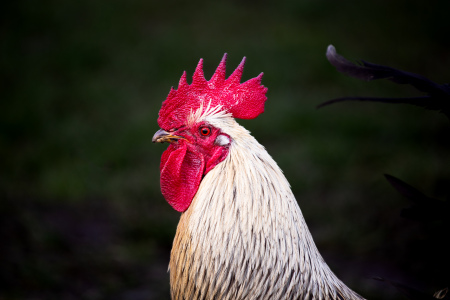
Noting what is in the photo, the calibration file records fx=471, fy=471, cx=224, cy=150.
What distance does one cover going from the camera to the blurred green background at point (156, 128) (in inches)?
159

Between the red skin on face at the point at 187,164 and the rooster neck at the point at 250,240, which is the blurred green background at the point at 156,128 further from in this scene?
the red skin on face at the point at 187,164

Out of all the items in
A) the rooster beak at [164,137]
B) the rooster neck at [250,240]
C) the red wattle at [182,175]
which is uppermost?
the rooster beak at [164,137]

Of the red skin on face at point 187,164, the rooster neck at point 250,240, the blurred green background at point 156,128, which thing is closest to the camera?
the rooster neck at point 250,240

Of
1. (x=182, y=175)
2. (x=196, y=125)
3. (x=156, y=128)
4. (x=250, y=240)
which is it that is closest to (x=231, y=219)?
(x=250, y=240)

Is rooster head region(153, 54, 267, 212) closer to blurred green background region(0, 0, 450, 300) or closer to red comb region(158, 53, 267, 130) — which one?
red comb region(158, 53, 267, 130)

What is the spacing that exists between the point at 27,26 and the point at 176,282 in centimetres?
746

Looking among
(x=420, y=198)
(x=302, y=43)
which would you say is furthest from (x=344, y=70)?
(x=302, y=43)

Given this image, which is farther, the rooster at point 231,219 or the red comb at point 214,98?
the red comb at point 214,98

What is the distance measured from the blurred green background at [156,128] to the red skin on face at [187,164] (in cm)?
106

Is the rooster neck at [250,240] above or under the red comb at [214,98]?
under

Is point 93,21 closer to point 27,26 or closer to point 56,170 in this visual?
point 27,26

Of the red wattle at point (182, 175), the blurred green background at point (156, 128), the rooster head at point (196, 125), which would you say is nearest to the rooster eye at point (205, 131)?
the rooster head at point (196, 125)

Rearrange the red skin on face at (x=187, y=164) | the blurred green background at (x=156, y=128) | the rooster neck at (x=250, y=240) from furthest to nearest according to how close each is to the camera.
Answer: the blurred green background at (x=156, y=128)
the red skin on face at (x=187, y=164)
the rooster neck at (x=250, y=240)

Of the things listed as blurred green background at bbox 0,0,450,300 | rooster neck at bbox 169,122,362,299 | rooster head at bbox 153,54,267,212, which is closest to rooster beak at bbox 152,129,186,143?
rooster head at bbox 153,54,267,212
